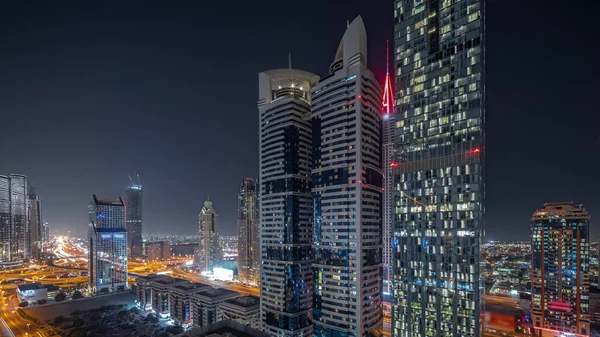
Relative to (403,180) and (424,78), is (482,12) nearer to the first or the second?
(424,78)

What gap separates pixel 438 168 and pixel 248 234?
144221 millimetres

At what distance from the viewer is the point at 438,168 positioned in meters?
59.5

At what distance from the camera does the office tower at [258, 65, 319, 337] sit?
313 feet

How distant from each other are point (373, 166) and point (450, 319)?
40.8 m

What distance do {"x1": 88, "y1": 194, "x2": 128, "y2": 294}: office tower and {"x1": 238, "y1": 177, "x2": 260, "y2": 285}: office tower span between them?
6083 cm

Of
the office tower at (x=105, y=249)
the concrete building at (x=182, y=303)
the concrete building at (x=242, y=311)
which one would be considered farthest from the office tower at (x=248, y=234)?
the concrete building at (x=242, y=311)

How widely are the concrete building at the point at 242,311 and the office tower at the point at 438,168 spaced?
56182 mm

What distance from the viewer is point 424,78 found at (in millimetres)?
62250

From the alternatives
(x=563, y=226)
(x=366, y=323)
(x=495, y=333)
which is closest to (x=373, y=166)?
(x=366, y=323)

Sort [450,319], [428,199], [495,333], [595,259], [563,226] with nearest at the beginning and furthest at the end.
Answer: [450,319]
[428,199]
[495,333]
[563,226]
[595,259]

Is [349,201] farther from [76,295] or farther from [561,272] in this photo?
[76,295]

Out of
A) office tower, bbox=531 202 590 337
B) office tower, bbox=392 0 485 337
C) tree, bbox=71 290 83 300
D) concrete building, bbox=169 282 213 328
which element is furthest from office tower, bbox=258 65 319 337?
tree, bbox=71 290 83 300

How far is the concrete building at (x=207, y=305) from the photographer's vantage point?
11150cm

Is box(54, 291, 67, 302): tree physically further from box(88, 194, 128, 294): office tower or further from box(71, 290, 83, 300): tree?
box(88, 194, 128, 294): office tower
